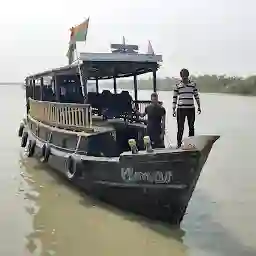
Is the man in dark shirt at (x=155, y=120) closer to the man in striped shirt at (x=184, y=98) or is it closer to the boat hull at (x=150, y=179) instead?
the man in striped shirt at (x=184, y=98)

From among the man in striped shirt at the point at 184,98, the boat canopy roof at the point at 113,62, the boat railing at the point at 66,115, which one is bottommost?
the boat railing at the point at 66,115

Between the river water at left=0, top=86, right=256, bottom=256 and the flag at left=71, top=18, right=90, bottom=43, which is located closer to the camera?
the river water at left=0, top=86, right=256, bottom=256

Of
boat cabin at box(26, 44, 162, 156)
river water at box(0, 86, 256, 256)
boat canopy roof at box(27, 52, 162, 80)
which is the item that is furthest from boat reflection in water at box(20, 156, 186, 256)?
boat canopy roof at box(27, 52, 162, 80)

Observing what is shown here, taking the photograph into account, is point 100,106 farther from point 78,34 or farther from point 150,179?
point 150,179

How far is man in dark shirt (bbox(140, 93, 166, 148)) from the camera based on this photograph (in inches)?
349

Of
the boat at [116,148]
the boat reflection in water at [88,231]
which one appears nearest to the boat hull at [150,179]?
the boat at [116,148]

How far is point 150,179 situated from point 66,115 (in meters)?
3.27

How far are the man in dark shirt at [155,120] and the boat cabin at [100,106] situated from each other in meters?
0.75

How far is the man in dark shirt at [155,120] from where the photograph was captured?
349 inches

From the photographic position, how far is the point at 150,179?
25.0 ft

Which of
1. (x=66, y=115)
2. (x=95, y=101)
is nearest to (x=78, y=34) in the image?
(x=66, y=115)

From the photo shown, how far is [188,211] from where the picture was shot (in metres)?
8.92

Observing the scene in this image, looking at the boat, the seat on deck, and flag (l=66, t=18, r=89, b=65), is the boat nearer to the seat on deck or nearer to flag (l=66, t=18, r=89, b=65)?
the seat on deck

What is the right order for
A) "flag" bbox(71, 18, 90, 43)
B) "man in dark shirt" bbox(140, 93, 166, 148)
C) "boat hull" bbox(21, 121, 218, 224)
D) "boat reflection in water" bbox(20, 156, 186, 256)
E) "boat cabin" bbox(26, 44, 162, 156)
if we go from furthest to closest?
1. "flag" bbox(71, 18, 90, 43)
2. "boat cabin" bbox(26, 44, 162, 156)
3. "man in dark shirt" bbox(140, 93, 166, 148)
4. "boat hull" bbox(21, 121, 218, 224)
5. "boat reflection in water" bbox(20, 156, 186, 256)
